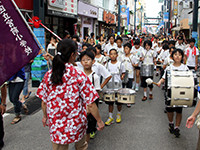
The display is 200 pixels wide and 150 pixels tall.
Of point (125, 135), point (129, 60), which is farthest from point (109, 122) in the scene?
point (129, 60)

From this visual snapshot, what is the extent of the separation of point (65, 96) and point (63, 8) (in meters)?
12.6

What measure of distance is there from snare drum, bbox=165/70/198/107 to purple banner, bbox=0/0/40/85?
7.88 feet

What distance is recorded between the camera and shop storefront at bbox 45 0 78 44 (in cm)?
1306

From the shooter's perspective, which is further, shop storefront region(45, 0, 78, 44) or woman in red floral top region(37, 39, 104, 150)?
shop storefront region(45, 0, 78, 44)

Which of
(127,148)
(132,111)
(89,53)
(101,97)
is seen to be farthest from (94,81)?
(132,111)

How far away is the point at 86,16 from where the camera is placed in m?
20.2

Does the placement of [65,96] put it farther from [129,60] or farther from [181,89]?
[129,60]

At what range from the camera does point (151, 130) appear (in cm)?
523

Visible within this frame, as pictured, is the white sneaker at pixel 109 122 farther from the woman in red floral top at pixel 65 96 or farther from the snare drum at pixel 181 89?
the woman in red floral top at pixel 65 96

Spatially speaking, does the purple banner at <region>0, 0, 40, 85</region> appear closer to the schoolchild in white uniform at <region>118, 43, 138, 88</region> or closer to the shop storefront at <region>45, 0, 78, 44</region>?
the schoolchild in white uniform at <region>118, 43, 138, 88</region>

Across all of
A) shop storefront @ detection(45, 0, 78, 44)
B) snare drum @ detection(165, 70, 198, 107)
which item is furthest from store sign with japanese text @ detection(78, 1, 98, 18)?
snare drum @ detection(165, 70, 198, 107)

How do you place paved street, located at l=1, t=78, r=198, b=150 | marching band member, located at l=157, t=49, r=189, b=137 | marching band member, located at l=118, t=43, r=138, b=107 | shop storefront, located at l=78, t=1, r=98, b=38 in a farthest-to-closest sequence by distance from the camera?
shop storefront, located at l=78, t=1, r=98, b=38, marching band member, located at l=118, t=43, r=138, b=107, marching band member, located at l=157, t=49, r=189, b=137, paved street, located at l=1, t=78, r=198, b=150

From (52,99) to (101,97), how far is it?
244 centimetres

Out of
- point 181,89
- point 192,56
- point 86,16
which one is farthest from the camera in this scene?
point 86,16
